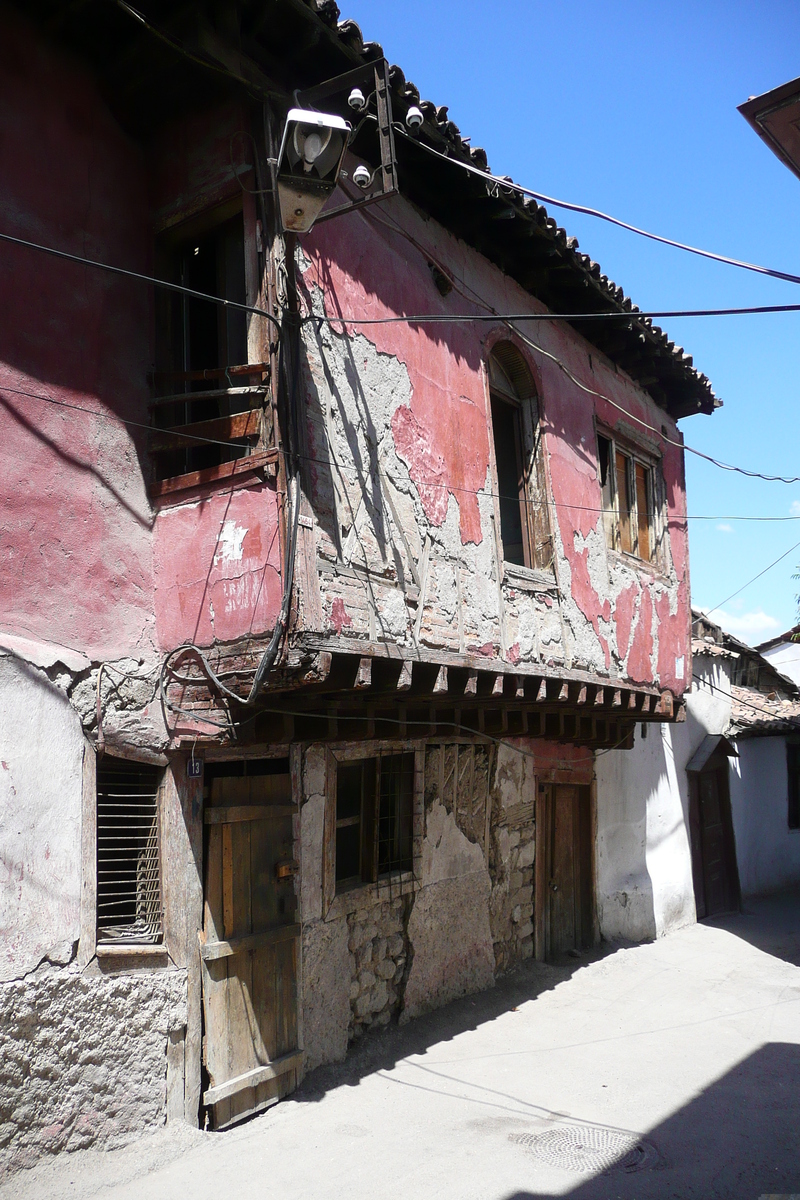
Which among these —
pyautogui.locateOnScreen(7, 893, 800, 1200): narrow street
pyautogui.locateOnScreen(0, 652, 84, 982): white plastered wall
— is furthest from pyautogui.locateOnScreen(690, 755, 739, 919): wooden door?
pyautogui.locateOnScreen(0, 652, 84, 982): white plastered wall

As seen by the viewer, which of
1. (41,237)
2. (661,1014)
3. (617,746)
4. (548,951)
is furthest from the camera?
(617,746)

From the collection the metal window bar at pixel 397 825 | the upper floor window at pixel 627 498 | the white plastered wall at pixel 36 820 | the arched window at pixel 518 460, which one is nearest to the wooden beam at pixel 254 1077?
the white plastered wall at pixel 36 820

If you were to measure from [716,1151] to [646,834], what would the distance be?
659 centimetres

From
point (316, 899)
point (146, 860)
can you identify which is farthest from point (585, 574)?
point (146, 860)

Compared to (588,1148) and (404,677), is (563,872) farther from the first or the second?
(404,677)

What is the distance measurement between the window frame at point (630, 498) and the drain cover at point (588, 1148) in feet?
18.7

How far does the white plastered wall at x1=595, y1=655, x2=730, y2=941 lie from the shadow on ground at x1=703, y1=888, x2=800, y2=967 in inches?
28.2

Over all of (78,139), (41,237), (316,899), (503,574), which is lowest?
→ (316,899)

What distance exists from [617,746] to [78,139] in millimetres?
8376

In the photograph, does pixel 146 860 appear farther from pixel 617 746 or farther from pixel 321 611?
pixel 617 746

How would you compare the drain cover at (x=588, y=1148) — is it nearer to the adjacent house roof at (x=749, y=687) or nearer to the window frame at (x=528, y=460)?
the window frame at (x=528, y=460)

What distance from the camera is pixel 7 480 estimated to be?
205 inches

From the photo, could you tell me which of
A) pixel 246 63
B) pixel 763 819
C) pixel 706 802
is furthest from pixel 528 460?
pixel 763 819

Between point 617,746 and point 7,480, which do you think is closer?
point 7,480
